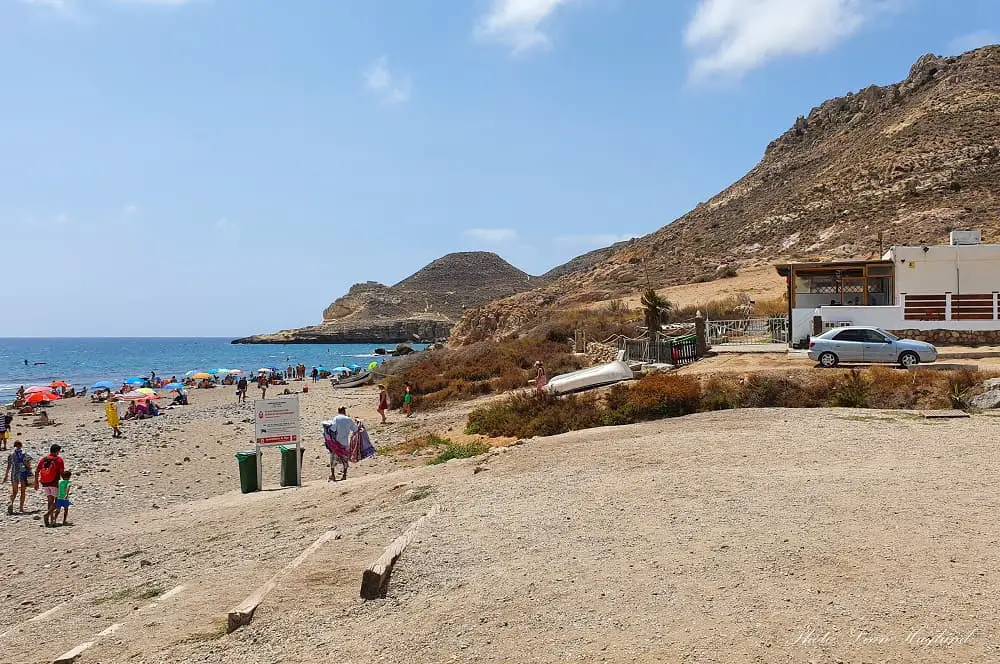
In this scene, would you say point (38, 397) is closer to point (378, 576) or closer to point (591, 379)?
point (591, 379)

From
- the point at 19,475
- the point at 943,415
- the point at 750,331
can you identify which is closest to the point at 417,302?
the point at 750,331

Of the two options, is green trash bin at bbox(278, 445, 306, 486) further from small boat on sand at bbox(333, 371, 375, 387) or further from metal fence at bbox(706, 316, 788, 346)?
small boat on sand at bbox(333, 371, 375, 387)

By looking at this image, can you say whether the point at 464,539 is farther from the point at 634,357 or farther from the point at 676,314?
the point at 676,314

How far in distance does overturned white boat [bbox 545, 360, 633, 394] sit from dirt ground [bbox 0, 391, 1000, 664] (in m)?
7.66

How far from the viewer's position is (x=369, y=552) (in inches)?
319

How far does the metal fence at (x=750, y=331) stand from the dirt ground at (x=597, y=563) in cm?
1628

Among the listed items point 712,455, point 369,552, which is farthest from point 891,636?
point 712,455

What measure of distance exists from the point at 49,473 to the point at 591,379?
12942 mm

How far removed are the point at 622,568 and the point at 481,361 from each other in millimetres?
28358

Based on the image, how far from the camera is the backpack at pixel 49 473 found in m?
14.4

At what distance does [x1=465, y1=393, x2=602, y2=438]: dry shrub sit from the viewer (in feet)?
53.7

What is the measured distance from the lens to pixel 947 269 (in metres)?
26.1

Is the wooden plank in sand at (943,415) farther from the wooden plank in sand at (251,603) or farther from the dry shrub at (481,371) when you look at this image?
the dry shrub at (481,371)

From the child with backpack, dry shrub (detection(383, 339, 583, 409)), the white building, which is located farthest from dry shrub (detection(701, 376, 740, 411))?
the child with backpack
